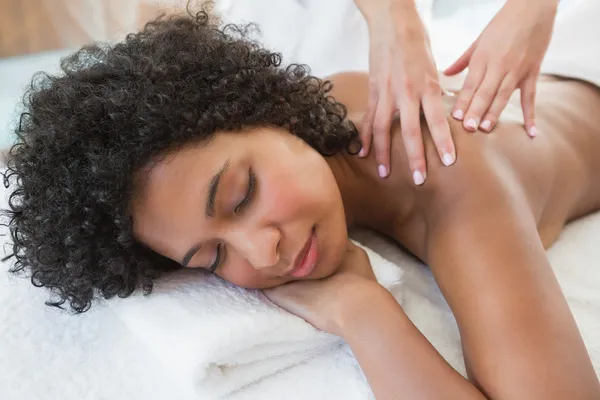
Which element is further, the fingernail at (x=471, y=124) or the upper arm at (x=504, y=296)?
the fingernail at (x=471, y=124)

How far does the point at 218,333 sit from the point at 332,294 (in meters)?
0.16

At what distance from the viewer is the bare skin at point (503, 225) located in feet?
2.23

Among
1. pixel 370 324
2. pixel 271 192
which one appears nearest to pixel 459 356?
pixel 370 324

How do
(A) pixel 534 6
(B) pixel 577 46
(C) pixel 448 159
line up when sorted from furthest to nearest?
(B) pixel 577 46 → (A) pixel 534 6 → (C) pixel 448 159

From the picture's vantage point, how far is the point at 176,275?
88cm

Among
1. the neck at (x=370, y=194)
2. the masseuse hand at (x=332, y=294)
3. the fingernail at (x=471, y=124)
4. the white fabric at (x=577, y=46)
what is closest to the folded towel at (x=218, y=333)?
the masseuse hand at (x=332, y=294)

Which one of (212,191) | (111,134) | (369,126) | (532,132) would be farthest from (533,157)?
(111,134)

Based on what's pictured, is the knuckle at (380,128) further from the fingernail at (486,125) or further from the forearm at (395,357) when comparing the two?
the forearm at (395,357)

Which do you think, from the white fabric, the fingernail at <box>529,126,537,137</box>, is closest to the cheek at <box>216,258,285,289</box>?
the fingernail at <box>529,126,537,137</box>

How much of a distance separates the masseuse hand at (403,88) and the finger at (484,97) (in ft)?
0.17

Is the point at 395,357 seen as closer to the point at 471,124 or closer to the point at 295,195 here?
the point at 295,195

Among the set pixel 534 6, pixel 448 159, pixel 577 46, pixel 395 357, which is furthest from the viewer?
pixel 577 46

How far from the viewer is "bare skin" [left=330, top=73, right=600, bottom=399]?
68 cm

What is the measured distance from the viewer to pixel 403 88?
89cm
